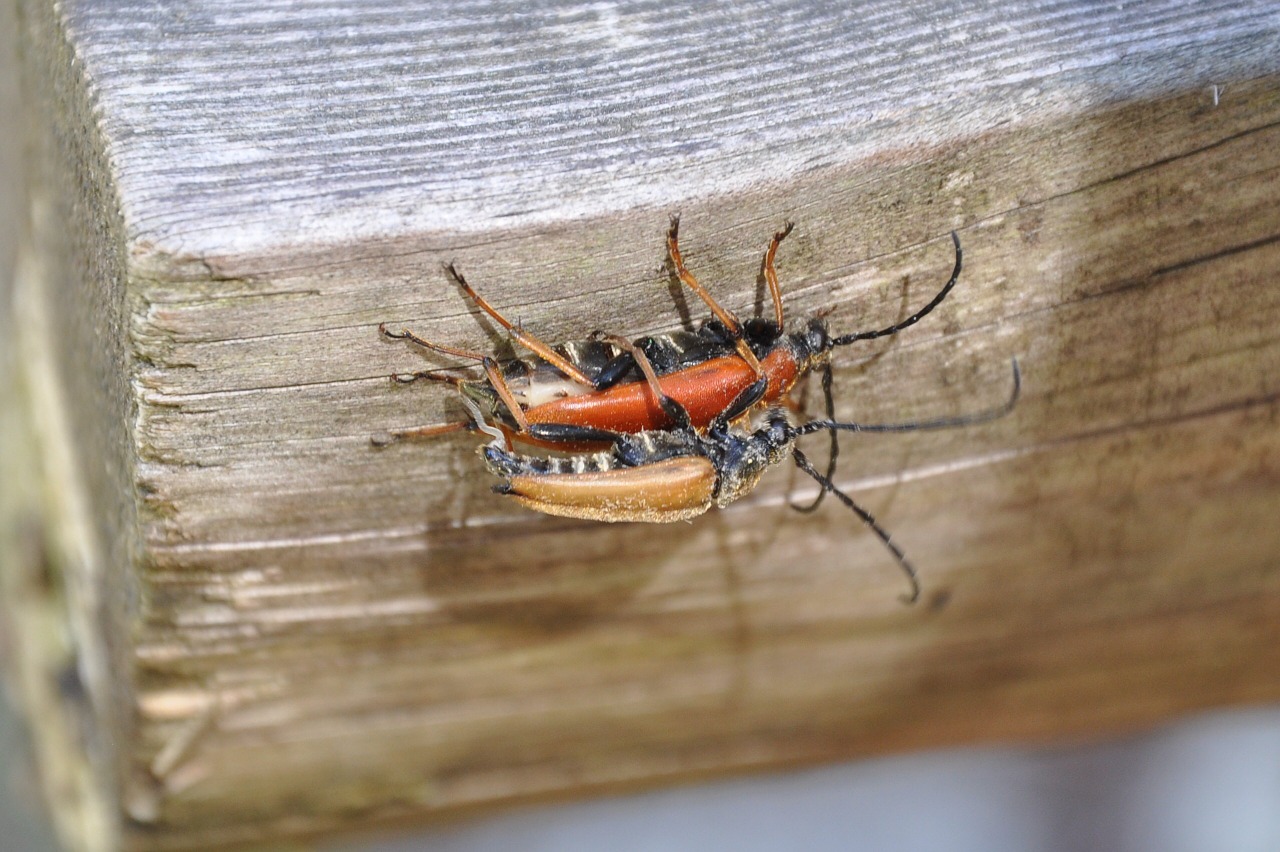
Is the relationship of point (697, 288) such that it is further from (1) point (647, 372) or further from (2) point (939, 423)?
(2) point (939, 423)

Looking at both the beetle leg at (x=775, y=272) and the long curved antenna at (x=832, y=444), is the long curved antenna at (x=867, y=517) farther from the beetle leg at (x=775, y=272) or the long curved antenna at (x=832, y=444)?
the beetle leg at (x=775, y=272)

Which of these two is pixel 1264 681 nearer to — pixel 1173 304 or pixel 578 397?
pixel 1173 304

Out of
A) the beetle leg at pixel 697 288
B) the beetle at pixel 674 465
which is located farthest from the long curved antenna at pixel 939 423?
the beetle leg at pixel 697 288

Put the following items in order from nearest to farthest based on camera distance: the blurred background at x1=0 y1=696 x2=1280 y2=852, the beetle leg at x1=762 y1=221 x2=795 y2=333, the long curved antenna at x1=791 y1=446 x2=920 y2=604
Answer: the beetle leg at x1=762 y1=221 x2=795 y2=333 < the long curved antenna at x1=791 y1=446 x2=920 y2=604 < the blurred background at x1=0 y1=696 x2=1280 y2=852

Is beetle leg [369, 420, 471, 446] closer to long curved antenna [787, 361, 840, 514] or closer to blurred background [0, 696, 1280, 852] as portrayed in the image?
long curved antenna [787, 361, 840, 514]

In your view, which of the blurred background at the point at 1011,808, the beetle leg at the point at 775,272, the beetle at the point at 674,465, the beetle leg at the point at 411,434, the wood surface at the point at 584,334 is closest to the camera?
the wood surface at the point at 584,334

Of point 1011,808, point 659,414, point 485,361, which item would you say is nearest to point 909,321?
point 659,414

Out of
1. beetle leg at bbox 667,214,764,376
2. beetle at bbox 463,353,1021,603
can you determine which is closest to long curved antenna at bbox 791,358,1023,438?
beetle at bbox 463,353,1021,603
